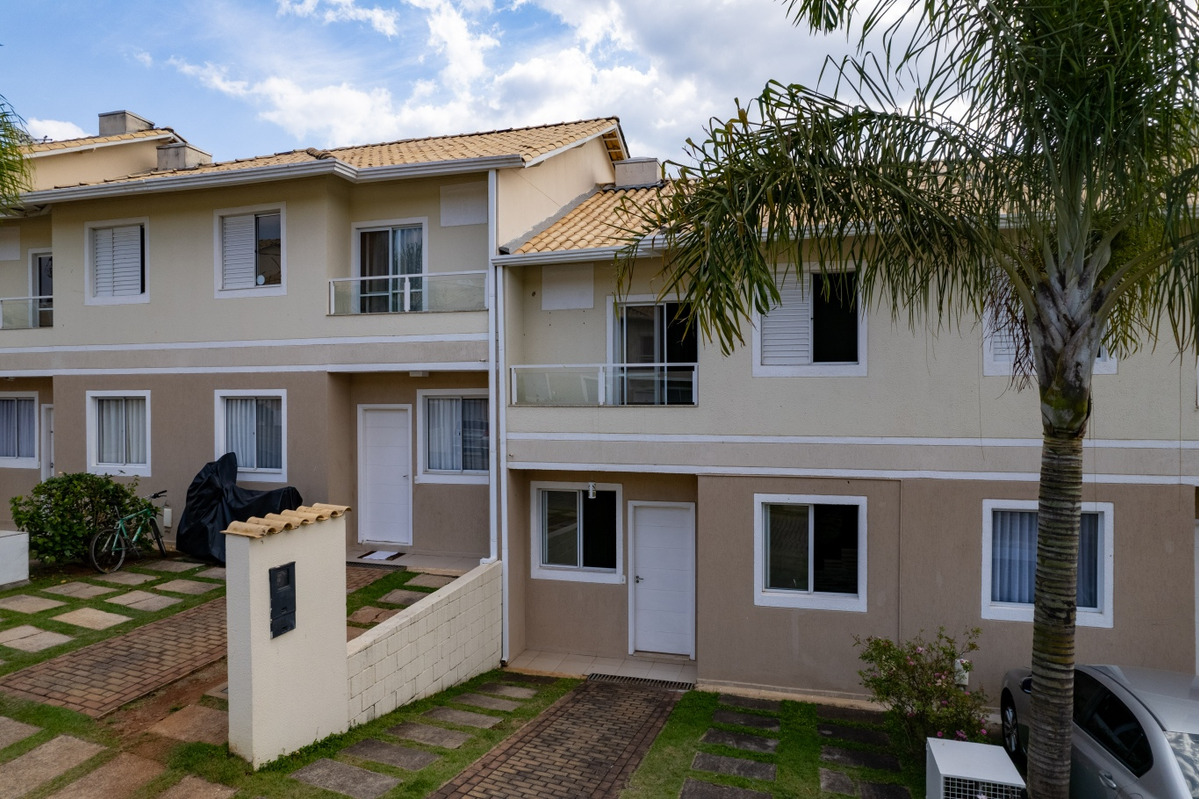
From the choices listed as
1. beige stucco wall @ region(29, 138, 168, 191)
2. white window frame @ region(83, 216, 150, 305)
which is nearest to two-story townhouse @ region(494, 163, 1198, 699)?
white window frame @ region(83, 216, 150, 305)

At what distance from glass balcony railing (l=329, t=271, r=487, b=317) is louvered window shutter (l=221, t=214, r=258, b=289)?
5.67 ft

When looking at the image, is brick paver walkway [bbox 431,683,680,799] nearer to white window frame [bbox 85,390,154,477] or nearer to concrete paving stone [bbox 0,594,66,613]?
concrete paving stone [bbox 0,594,66,613]

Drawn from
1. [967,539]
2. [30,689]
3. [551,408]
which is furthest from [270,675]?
[967,539]

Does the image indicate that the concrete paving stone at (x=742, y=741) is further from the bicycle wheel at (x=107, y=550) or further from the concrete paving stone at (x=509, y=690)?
the bicycle wheel at (x=107, y=550)

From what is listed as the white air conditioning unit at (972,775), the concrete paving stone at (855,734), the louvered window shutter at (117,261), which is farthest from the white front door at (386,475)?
the white air conditioning unit at (972,775)

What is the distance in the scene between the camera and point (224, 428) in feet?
41.3

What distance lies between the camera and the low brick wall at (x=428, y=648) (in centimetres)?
768

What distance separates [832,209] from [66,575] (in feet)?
38.3

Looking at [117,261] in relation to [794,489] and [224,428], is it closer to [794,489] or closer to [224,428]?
[224,428]

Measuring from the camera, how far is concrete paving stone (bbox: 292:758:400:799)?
20.0ft

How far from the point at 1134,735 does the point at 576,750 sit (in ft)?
16.2

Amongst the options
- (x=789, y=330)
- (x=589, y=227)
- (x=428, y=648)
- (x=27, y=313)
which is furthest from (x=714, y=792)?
(x=27, y=313)

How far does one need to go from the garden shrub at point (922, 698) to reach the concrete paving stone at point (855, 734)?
0.73ft

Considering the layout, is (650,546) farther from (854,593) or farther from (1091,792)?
(1091,792)
